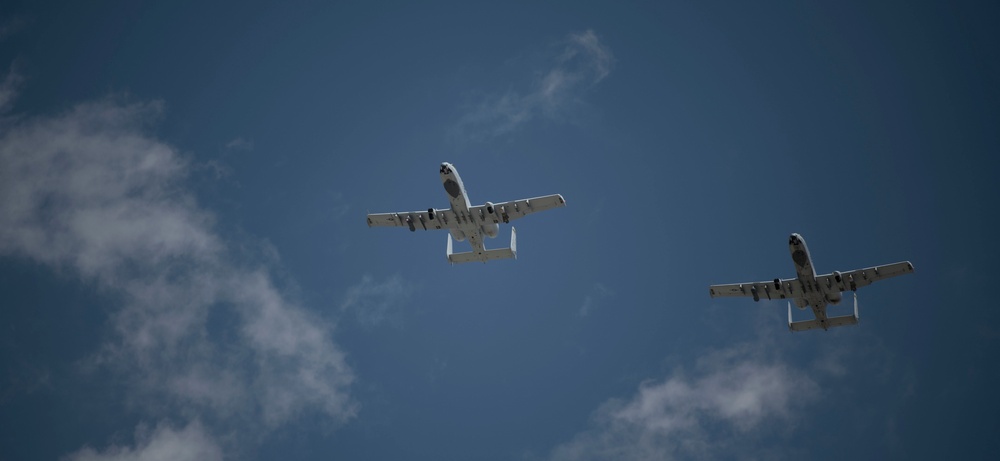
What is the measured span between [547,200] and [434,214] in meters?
10.1

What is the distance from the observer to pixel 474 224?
108 meters

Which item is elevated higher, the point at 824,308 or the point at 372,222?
the point at 372,222

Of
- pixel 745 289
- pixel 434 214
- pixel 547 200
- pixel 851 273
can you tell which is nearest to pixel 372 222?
pixel 434 214

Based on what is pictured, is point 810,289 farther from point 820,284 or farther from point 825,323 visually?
point 825,323

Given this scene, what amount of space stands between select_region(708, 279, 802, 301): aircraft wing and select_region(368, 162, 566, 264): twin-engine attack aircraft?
18.7 meters

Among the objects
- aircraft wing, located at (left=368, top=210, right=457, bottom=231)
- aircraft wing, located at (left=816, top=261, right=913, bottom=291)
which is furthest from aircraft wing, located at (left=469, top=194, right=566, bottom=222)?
aircraft wing, located at (left=816, top=261, right=913, bottom=291)

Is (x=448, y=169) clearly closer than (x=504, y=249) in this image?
Yes

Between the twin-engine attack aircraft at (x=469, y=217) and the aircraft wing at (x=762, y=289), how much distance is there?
1867 cm

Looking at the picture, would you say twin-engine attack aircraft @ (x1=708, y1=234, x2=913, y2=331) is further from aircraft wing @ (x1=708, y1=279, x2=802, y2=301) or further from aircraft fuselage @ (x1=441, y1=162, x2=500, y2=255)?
aircraft fuselage @ (x1=441, y1=162, x2=500, y2=255)

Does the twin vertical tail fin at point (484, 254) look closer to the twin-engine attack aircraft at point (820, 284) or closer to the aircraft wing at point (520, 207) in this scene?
the aircraft wing at point (520, 207)

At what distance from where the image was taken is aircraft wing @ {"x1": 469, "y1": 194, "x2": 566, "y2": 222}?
106438mm

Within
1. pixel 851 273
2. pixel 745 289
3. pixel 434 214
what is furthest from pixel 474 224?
pixel 851 273

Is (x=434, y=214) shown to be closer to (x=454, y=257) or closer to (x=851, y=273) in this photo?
(x=454, y=257)

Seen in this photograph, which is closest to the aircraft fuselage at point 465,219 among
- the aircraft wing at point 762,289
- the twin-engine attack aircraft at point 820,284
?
the aircraft wing at point 762,289
